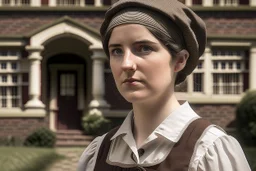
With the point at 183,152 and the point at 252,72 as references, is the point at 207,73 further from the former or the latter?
the point at 183,152

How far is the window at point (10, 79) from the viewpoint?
57.5ft

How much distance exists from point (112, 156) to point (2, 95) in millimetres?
16392

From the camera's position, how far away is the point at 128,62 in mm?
1707

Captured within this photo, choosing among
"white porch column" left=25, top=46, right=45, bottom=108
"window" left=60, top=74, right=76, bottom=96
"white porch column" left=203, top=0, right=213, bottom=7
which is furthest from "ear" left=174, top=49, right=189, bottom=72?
"window" left=60, top=74, right=76, bottom=96

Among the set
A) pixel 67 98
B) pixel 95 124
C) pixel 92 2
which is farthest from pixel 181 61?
pixel 67 98

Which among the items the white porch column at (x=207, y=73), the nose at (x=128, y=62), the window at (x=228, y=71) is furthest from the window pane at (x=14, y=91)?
the nose at (x=128, y=62)

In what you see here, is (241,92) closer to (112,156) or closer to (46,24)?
(46,24)

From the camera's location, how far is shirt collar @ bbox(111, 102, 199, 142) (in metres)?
1.73

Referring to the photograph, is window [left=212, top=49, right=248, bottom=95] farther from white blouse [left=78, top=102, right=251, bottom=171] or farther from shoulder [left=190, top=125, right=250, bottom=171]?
shoulder [left=190, top=125, right=250, bottom=171]

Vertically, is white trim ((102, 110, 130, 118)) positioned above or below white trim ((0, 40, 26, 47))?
below

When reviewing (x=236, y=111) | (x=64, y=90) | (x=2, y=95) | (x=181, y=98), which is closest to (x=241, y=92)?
(x=236, y=111)

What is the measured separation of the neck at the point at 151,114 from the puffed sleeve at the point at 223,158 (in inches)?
8.8

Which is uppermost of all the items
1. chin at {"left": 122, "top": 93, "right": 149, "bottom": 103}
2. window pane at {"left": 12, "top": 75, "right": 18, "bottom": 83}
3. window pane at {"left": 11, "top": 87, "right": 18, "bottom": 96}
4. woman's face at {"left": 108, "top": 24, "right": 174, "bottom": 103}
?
woman's face at {"left": 108, "top": 24, "right": 174, "bottom": 103}

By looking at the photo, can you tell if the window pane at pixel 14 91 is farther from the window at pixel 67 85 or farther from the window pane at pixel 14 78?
the window at pixel 67 85
